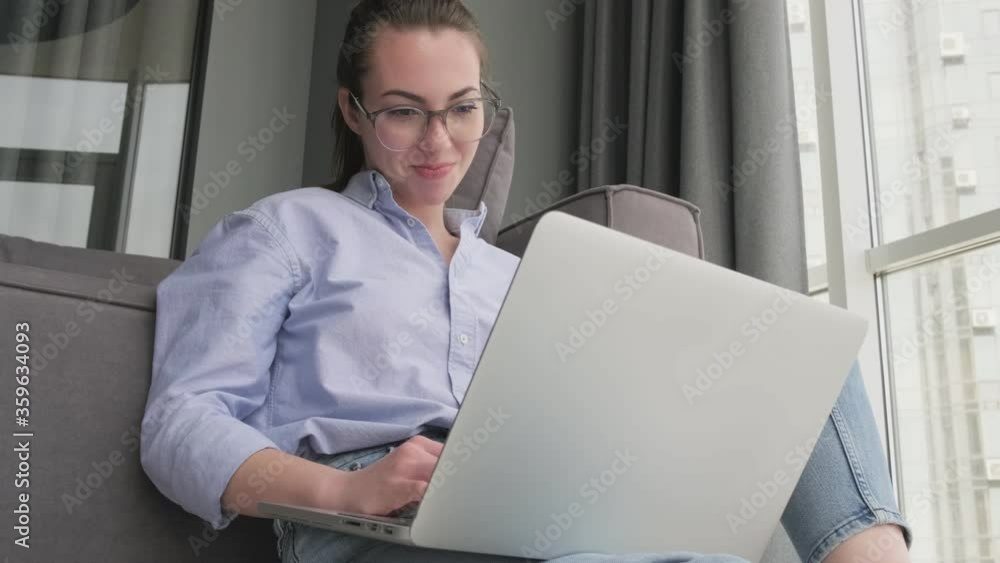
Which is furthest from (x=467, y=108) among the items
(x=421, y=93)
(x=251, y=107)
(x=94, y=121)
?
(x=251, y=107)

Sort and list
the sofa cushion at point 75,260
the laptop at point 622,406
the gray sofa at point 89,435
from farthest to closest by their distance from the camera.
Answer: the sofa cushion at point 75,260 < the gray sofa at point 89,435 < the laptop at point 622,406

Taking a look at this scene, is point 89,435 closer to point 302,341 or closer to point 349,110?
point 302,341

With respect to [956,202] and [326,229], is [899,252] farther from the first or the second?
[326,229]

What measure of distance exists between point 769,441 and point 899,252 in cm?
126

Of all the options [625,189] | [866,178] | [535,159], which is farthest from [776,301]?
[535,159]

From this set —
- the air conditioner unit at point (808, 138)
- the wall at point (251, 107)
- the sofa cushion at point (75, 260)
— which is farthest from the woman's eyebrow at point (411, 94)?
the wall at point (251, 107)

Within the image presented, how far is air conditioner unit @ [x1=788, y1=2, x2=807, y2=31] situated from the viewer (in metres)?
2.35

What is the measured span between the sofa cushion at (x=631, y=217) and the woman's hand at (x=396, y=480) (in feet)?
2.26

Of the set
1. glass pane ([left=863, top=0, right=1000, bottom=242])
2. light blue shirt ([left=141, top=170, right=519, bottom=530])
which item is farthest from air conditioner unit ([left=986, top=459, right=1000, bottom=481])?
light blue shirt ([left=141, top=170, right=519, bottom=530])

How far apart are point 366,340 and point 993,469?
1.24 m

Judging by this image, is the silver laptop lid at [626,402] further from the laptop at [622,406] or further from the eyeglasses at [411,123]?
the eyeglasses at [411,123]

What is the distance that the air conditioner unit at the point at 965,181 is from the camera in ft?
5.90

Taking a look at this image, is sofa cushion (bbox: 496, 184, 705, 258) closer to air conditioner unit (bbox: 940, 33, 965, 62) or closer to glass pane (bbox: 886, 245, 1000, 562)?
glass pane (bbox: 886, 245, 1000, 562)

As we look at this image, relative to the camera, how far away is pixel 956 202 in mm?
1834
